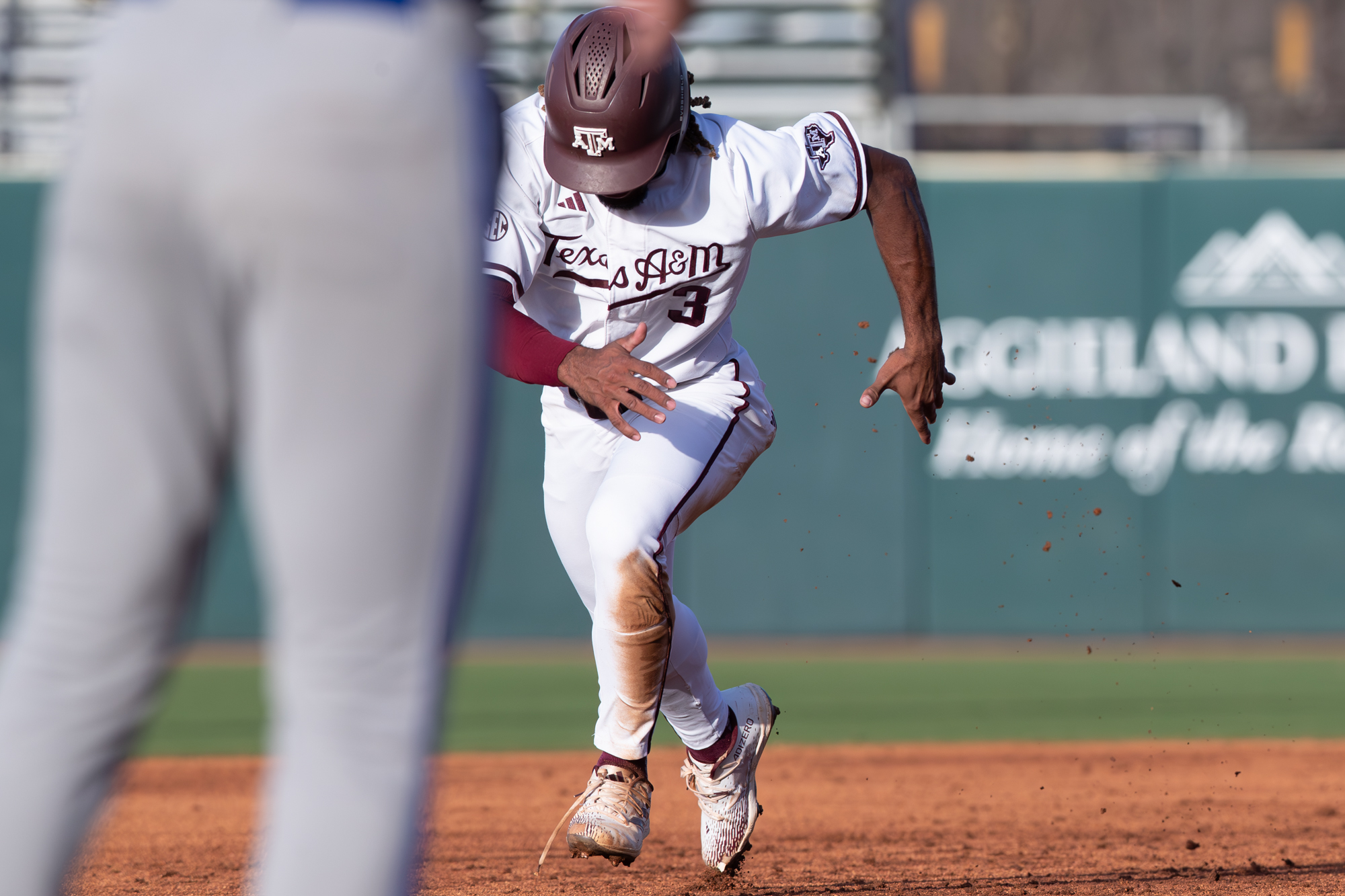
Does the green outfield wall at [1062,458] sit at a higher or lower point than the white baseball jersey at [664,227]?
lower

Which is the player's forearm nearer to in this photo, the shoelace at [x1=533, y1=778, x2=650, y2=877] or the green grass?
the shoelace at [x1=533, y1=778, x2=650, y2=877]

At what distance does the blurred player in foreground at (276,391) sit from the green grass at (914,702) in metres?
4.62

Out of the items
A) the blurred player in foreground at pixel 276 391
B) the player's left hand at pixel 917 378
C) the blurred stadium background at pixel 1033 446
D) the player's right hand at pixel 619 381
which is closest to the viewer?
the blurred player in foreground at pixel 276 391

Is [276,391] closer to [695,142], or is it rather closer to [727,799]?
[695,142]

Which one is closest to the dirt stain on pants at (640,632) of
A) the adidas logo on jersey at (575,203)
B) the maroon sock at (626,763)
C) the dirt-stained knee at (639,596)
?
the dirt-stained knee at (639,596)

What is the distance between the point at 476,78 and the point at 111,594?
22.5 inches

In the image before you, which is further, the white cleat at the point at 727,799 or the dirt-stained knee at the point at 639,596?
the white cleat at the point at 727,799

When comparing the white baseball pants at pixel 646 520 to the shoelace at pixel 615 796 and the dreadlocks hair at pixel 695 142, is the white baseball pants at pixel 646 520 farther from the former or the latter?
the dreadlocks hair at pixel 695 142

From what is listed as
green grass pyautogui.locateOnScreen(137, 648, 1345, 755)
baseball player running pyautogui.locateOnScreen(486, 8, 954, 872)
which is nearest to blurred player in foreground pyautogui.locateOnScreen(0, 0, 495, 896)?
baseball player running pyautogui.locateOnScreen(486, 8, 954, 872)

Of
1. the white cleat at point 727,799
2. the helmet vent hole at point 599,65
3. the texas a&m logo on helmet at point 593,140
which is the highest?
the helmet vent hole at point 599,65

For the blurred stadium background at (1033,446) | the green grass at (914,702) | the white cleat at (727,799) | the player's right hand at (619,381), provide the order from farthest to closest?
the blurred stadium background at (1033,446) → the green grass at (914,702) → the white cleat at (727,799) → the player's right hand at (619,381)

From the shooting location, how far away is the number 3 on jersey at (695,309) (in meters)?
3.43

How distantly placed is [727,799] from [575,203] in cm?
148

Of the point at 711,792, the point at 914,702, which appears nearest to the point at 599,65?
the point at 711,792
